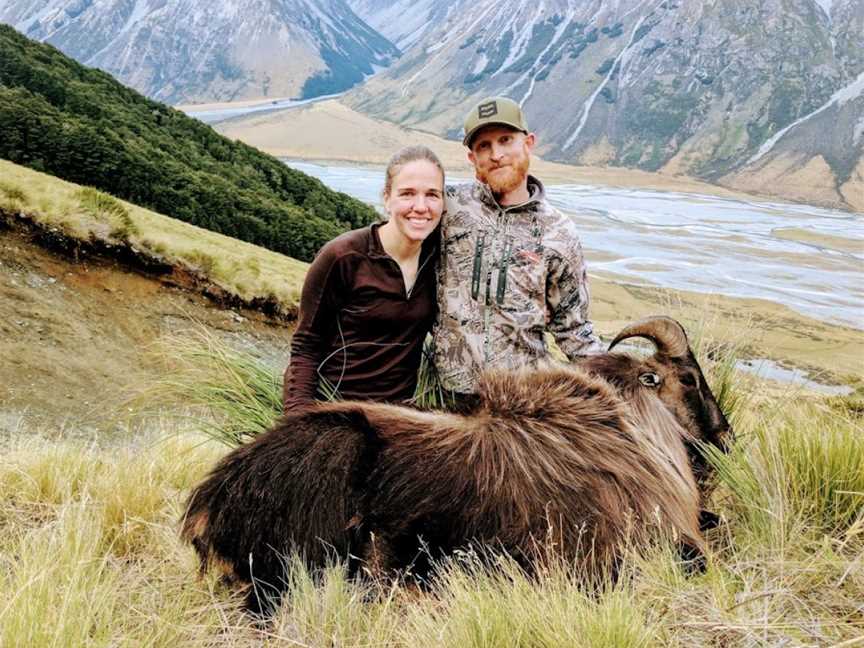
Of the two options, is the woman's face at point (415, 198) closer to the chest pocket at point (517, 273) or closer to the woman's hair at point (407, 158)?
the woman's hair at point (407, 158)

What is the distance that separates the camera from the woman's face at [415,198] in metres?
3.32

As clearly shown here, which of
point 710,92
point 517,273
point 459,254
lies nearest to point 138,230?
point 459,254

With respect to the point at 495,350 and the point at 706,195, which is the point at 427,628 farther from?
the point at 706,195

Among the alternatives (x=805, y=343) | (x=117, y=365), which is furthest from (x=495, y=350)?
(x=805, y=343)

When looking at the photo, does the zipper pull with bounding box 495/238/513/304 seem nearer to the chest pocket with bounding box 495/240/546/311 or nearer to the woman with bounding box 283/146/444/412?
the chest pocket with bounding box 495/240/546/311

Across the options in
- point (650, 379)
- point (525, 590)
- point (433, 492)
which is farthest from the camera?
point (650, 379)

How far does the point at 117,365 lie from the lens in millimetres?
10555

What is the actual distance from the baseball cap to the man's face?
43 millimetres

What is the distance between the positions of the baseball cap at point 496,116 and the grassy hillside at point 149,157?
1589 centimetres

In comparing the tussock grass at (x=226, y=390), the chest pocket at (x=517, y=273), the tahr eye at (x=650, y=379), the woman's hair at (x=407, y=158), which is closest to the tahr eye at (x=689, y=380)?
the tahr eye at (x=650, y=379)

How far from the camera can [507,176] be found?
368 cm

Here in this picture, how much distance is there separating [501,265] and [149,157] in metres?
18.8

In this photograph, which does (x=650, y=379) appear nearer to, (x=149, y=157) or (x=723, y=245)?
(x=149, y=157)

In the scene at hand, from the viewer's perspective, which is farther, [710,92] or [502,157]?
[710,92]
